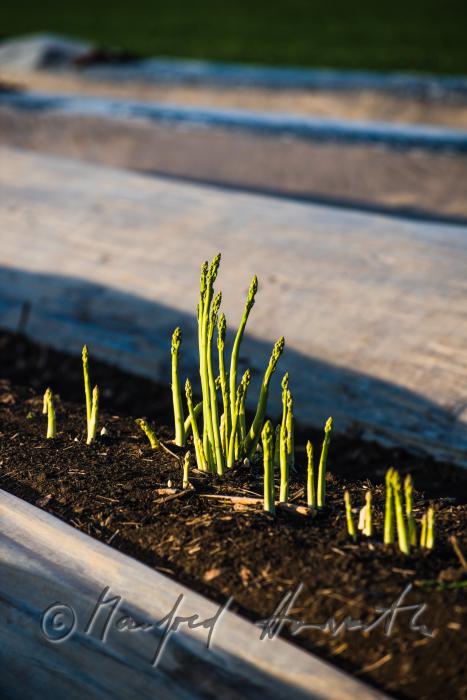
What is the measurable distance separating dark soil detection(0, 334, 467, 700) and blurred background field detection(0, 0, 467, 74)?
368 inches

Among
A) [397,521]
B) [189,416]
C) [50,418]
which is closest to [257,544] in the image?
[397,521]

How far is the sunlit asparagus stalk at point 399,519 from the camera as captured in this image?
4.63ft

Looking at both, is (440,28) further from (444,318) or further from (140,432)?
(140,432)

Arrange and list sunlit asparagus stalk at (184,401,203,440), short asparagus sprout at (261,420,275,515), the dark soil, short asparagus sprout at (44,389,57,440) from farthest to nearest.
Result: 1. short asparagus sprout at (44,389,57,440)
2. sunlit asparagus stalk at (184,401,203,440)
3. short asparagus sprout at (261,420,275,515)
4. the dark soil

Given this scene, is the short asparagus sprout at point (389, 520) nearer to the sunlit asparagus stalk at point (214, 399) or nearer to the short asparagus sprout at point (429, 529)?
the short asparagus sprout at point (429, 529)

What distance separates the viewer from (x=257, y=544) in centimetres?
151

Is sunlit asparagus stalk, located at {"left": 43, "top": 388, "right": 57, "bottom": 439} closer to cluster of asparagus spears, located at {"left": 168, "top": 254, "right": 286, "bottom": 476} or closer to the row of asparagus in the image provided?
the row of asparagus

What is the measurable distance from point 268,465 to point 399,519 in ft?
0.86

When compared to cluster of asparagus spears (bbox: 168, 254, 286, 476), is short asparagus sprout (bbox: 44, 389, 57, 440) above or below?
below

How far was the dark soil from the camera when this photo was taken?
128 cm

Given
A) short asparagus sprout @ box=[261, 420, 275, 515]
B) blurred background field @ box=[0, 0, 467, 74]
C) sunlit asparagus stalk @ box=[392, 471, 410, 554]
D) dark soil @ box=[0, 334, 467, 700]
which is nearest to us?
dark soil @ box=[0, 334, 467, 700]

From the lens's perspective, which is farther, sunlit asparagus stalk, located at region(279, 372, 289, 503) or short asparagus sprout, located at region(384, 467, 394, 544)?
sunlit asparagus stalk, located at region(279, 372, 289, 503)

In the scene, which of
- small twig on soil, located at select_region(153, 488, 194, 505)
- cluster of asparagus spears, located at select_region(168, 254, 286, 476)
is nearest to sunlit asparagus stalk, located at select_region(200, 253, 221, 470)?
cluster of asparagus spears, located at select_region(168, 254, 286, 476)

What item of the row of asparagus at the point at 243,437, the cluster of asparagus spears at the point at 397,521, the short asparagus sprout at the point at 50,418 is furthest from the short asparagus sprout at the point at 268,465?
the short asparagus sprout at the point at 50,418
